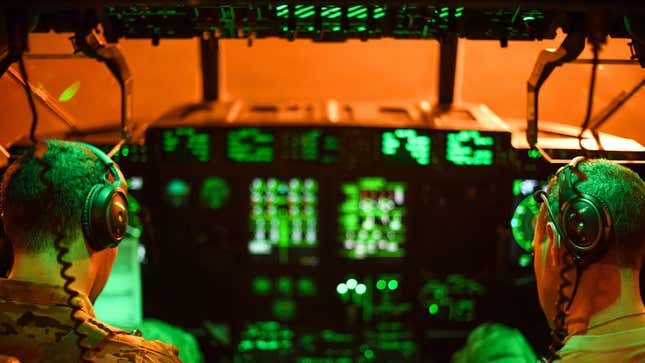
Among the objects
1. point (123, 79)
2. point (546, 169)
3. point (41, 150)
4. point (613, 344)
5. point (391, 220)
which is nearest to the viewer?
point (41, 150)

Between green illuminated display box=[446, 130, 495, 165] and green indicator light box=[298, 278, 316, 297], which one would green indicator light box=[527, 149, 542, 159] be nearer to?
green illuminated display box=[446, 130, 495, 165]

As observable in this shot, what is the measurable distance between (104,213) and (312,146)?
1.09 metres

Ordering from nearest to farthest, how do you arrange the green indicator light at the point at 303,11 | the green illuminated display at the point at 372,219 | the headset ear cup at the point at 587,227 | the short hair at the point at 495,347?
the headset ear cup at the point at 587,227 < the green indicator light at the point at 303,11 < the short hair at the point at 495,347 < the green illuminated display at the point at 372,219

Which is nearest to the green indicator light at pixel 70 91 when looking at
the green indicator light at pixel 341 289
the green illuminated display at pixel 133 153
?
the green illuminated display at pixel 133 153

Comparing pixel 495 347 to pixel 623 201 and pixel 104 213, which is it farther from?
pixel 104 213

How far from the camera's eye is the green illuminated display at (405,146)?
2182 millimetres

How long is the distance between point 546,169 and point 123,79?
139cm

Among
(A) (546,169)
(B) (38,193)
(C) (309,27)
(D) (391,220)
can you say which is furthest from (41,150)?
(A) (546,169)

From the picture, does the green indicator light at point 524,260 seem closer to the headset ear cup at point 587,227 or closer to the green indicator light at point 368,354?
the green indicator light at point 368,354

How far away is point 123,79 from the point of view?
6.40ft

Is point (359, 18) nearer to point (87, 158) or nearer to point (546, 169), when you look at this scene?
point (87, 158)

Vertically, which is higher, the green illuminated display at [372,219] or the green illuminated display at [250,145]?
the green illuminated display at [250,145]

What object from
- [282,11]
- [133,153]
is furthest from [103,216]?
[133,153]

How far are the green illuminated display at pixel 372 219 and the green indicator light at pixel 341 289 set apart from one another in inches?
4.6
